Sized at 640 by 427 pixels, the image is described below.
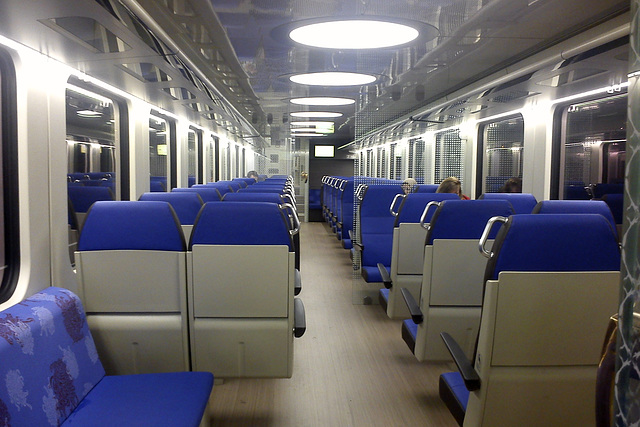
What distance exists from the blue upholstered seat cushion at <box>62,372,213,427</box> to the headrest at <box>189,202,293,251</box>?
675 mm

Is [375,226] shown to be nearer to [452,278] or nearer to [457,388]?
[452,278]

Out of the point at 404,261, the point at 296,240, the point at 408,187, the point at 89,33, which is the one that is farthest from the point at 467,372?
the point at 408,187

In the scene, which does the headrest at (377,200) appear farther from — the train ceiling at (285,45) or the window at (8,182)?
the window at (8,182)

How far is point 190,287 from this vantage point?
114 inches

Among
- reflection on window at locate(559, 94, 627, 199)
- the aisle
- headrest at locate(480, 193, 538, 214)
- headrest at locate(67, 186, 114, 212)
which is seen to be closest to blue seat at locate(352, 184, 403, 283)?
the aisle

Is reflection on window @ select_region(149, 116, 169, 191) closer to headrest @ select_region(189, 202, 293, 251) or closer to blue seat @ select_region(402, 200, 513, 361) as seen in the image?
headrest @ select_region(189, 202, 293, 251)

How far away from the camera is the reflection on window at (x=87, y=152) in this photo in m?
4.05

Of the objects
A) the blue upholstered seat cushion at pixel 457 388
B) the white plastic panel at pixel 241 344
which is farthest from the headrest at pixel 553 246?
the white plastic panel at pixel 241 344

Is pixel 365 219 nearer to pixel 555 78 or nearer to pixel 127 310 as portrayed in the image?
pixel 555 78

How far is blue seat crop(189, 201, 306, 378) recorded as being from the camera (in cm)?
291

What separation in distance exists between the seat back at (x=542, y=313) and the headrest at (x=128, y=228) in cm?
158

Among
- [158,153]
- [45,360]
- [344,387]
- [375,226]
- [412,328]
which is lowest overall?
[344,387]

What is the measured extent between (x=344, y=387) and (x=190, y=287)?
1356 millimetres

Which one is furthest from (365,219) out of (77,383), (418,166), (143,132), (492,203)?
(418,166)
